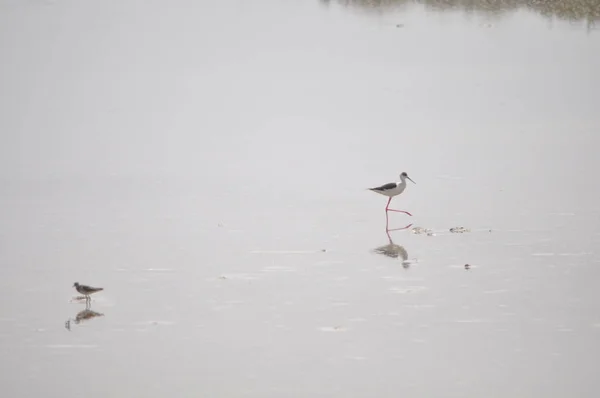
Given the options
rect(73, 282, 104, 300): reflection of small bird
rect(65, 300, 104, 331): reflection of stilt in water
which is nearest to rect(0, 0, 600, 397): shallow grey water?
rect(65, 300, 104, 331): reflection of stilt in water

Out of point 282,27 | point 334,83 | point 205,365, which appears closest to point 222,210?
point 205,365

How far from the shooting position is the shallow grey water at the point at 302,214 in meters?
9.07

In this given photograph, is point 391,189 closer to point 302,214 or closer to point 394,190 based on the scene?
point 394,190

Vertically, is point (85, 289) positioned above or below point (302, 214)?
below

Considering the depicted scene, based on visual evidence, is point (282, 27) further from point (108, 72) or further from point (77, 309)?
point (77, 309)

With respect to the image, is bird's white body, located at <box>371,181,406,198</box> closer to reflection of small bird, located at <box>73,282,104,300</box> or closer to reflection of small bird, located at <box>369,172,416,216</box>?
reflection of small bird, located at <box>369,172,416,216</box>

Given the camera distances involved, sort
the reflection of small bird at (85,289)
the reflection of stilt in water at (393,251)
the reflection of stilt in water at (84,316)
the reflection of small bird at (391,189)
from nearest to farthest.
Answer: the reflection of stilt in water at (84,316)
the reflection of small bird at (85,289)
the reflection of stilt in water at (393,251)
the reflection of small bird at (391,189)

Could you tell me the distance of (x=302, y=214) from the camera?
1443 cm

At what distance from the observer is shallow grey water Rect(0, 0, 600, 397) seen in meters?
9.07

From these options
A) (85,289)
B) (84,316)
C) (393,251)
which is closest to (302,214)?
(393,251)

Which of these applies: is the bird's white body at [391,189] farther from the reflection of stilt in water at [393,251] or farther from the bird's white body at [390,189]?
the reflection of stilt in water at [393,251]

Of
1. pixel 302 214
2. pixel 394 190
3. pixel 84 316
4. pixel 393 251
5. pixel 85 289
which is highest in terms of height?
pixel 394 190

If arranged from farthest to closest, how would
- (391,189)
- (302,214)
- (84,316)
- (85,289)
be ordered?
(391,189) < (302,214) < (85,289) < (84,316)

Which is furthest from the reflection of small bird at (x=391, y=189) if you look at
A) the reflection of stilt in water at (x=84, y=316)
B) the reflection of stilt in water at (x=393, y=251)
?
the reflection of stilt in water at (x=84, y=316)
